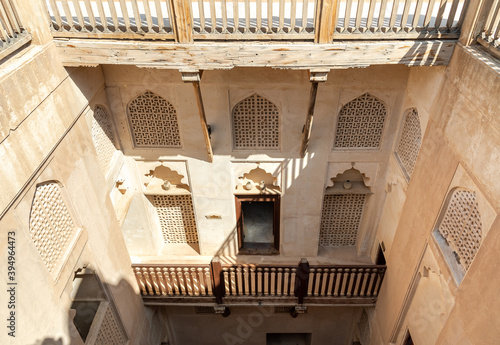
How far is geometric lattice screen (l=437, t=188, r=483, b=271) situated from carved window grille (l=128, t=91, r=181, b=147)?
385 centimetres

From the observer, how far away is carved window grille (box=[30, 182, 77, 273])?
11.7ft

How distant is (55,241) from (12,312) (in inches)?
36.5

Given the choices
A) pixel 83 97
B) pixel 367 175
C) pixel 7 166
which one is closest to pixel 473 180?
pixel 367 175

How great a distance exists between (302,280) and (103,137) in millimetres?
3782

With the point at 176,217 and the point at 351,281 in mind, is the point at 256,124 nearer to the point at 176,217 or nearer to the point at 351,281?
the point at 176,217

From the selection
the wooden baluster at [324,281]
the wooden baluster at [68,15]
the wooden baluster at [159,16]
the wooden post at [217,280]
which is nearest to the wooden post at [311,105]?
the wooden baluster at [159,16]

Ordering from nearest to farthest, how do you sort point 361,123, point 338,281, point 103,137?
point 103,137, point 361,123, point 338,281

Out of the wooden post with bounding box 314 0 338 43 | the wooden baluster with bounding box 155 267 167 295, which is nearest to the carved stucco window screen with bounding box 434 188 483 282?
the wooden post with bounding box 314 0 338 43

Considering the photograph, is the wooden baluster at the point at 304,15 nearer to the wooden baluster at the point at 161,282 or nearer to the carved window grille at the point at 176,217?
the carved window grille at the point at 176,217

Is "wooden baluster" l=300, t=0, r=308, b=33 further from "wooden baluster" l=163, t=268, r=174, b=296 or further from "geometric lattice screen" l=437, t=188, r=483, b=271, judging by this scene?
"wooden baluster" l=163, t=268, r=174, b=296

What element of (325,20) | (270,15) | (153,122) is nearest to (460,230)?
(325,20)

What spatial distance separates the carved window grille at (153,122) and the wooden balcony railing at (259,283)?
6.57ft

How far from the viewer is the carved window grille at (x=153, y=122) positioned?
5531 mm

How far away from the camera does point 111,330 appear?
514cm
